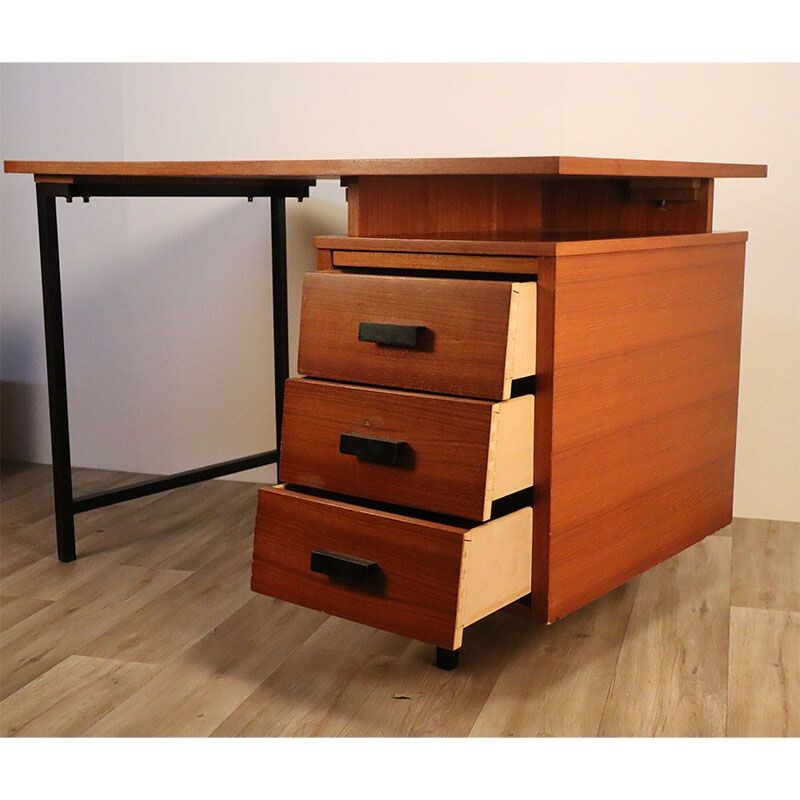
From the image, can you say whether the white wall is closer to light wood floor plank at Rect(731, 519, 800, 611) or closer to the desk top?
light wood floor plank at Rect(731, 519, 800, 611)

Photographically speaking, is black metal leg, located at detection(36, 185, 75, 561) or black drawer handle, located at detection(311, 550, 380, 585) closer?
black drawer handle, located at detection(311, 550, 380, 585)

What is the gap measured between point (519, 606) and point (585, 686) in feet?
0.43

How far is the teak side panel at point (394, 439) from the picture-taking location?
4.27ft

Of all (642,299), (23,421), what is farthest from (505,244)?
(23,421)

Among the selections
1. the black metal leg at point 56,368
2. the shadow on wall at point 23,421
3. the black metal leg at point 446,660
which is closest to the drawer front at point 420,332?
the black metal leg at point 446,660

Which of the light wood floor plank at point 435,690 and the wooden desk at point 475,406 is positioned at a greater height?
the wooden desk at point 475,406

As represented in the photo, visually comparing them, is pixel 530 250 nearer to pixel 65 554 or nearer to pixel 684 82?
pixel 684 82

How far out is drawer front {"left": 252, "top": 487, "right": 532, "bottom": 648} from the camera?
1302mm

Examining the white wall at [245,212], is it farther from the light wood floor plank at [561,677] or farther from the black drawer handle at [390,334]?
the black drawer handle at [390,334]

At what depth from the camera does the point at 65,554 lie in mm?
1913

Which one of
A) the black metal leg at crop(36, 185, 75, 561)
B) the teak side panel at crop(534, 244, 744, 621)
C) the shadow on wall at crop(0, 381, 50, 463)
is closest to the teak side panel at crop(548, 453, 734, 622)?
the teak side panel at crop(534, 244, 744, 621)

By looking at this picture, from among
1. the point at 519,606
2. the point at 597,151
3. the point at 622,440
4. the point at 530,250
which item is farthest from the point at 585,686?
the point at 597,151

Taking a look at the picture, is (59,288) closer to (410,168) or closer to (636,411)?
(410,168)

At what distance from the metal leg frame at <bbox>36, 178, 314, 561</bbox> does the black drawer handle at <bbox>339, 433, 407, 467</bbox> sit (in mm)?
679
